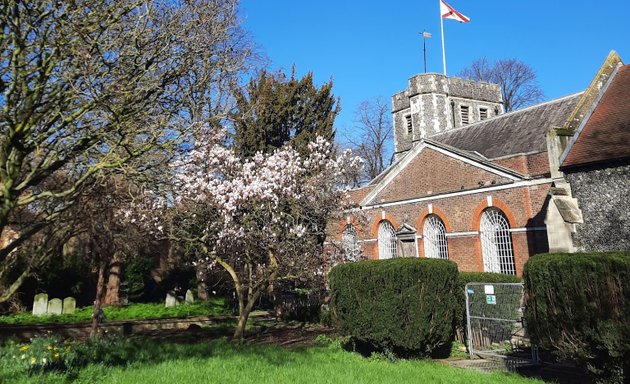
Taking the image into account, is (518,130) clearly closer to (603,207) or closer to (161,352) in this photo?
(603,207)

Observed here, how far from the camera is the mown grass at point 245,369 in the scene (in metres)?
7.76

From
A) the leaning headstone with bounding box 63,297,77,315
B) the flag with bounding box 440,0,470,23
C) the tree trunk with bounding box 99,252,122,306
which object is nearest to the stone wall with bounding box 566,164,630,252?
the tree trunk with bounding box 99,252,122,306

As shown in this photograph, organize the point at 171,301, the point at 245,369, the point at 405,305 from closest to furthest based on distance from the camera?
the point at 245,369
the point at 405,305
the point at 171,301

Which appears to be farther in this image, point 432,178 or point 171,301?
point 171,301

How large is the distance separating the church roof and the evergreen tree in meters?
7.78

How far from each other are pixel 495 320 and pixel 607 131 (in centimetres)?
800

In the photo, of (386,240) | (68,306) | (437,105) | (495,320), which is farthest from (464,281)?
(437,105)

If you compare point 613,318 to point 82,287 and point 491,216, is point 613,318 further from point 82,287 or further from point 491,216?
point 82,287

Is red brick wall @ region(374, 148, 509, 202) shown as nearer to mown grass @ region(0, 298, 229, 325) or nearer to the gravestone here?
mown grass @ region(0, 298, 229, 325)

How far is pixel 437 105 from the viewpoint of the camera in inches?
1410

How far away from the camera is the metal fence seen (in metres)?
10.9

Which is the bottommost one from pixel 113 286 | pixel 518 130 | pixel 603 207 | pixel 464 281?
pixel 464 281

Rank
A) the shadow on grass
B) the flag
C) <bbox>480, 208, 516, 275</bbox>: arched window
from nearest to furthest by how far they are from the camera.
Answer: the shadow on grass
<bbox>480, 208, 516, 275</bbox>: arched window
the flag

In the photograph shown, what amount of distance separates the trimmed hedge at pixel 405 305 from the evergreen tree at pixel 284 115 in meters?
12.5
